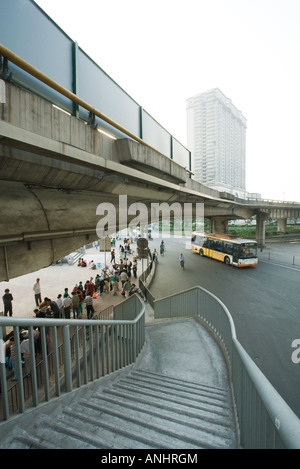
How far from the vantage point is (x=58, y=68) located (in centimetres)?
415

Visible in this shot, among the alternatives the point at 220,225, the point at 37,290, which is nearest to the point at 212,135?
the point at 220,225

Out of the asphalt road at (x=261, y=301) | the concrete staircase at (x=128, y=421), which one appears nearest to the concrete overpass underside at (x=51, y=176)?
the concrete staircase at (x=128, y=421)

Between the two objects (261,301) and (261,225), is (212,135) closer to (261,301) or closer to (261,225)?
(261,225)

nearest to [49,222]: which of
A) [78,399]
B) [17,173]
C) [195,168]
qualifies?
[17,173]

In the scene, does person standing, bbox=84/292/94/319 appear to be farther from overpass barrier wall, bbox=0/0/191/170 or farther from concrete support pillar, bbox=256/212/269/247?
concrete support pillar, bbox=256/212/269/247

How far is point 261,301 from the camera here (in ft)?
37.3

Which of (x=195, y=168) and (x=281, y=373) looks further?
(x=195, y=168)

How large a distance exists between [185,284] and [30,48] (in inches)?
542

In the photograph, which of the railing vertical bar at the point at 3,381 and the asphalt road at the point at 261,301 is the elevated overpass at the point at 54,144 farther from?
the asphalt road at the point at 261,301

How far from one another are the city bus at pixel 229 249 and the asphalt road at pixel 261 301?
70 centimetres

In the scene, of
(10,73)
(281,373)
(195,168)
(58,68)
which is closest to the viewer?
(10,73)

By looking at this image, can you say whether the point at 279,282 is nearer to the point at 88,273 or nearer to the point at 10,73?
the point at 88,273

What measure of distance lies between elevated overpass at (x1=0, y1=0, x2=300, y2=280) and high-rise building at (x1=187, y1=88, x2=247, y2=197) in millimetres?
112687

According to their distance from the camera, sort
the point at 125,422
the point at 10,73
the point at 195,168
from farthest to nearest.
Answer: the point at 195,168, the point at 10,73, the point at 125,422
